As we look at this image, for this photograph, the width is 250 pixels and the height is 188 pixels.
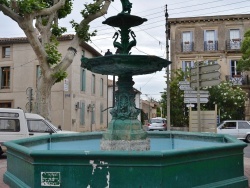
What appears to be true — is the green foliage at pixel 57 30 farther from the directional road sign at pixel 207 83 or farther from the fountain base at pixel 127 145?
the fountain base at pixel 127 145

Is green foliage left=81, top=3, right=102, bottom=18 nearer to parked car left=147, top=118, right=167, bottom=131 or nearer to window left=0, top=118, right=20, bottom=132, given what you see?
window left=0, top=118, right=20, bottom=132

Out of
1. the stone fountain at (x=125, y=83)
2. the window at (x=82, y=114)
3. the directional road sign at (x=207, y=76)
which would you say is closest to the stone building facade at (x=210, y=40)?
the window at (x=82, y=114)

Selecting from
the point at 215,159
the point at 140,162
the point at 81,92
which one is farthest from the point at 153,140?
the point at 81,92

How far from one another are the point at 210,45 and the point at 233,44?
2315mm

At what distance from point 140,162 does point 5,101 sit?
93.6 feet

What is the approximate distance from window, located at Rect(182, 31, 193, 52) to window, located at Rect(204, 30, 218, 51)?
1.57 m

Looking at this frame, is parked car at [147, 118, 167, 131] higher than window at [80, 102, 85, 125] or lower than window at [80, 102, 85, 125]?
lower

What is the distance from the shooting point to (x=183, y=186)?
4109 mm

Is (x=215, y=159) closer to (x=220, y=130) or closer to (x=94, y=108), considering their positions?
(x=220, y=130)

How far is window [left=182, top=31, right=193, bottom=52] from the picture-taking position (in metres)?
35.8

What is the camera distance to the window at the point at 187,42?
35.8 m

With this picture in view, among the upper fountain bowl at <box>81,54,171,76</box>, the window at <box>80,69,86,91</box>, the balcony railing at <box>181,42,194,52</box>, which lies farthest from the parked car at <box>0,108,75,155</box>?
the balcony railing at <box>181,42,194,52</box>

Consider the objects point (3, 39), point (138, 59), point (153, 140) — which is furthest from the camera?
point (3, 39)

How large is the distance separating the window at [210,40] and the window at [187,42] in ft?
5.14
